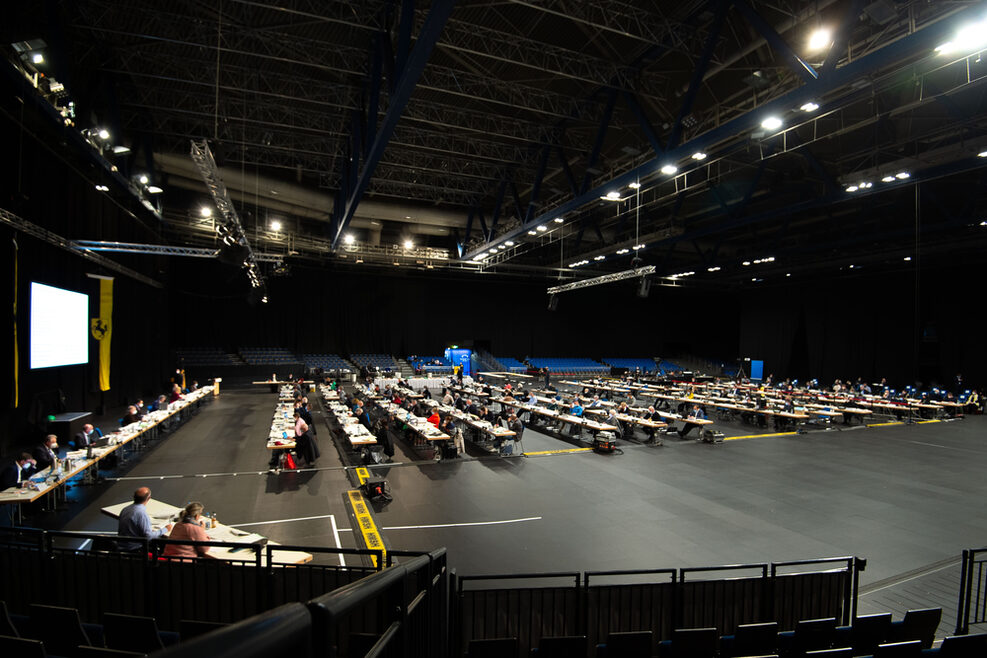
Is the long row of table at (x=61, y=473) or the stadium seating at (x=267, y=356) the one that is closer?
the long row of table at (x=61, y=473)

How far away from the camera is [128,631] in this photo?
12.2 feet

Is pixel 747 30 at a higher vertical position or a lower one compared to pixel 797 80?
higher

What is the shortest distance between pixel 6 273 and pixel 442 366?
25771 millimetres

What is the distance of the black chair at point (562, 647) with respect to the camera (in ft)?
13.6

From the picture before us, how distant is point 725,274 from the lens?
3800cm

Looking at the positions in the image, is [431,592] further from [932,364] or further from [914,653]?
[932,364]

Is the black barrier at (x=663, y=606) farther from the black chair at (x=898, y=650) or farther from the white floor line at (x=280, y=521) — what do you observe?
the white floor line at (x=280, y=521)

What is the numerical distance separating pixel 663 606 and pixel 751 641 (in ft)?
2.53

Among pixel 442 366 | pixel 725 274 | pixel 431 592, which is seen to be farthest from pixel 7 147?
pixel 725 274

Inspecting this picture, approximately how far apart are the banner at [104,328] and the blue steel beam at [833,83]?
17604 mm

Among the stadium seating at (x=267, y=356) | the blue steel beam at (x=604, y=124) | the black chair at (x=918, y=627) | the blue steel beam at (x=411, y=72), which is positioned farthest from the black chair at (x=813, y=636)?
the stadium seating at (x=267, y=356)

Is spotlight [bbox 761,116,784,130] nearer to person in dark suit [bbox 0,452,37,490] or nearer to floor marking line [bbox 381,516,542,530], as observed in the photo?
floor marking line [bbox 381,516,542,530]

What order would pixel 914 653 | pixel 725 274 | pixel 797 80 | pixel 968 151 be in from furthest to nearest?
pixel 725 274 → pixel 968 151 → pixel 797 80 → pixel 914 653

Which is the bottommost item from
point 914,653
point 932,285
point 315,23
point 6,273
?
point 914,653
